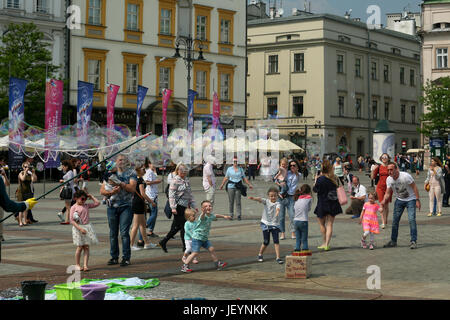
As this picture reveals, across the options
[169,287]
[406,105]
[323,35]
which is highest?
[323,35]

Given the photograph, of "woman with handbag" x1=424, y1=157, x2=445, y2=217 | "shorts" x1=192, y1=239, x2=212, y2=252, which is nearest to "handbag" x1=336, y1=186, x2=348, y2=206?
"shorts" x1=192, y1=239, x2=212, y2=252

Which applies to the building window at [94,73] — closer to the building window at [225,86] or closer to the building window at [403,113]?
the building window at [225,86]

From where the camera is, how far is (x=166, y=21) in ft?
175

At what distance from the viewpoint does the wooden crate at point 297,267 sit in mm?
10344

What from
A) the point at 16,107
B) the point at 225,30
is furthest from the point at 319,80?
the point at 16,107

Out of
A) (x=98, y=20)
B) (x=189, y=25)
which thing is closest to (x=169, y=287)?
(x=98, y=20)

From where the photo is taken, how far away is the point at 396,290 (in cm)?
927

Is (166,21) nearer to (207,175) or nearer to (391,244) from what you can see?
(207,175)

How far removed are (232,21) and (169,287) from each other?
49108 millimetres

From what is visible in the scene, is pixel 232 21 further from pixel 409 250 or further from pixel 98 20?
pixel 409 250

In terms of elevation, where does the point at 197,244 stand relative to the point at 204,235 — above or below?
below

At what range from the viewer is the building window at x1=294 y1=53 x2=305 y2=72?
228 ft

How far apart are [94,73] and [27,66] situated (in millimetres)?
8366

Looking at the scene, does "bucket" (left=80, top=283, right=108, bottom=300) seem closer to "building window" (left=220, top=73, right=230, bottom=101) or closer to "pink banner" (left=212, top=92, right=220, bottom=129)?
"pink banner" (left=212, top=92, right=220, bottom=129)
